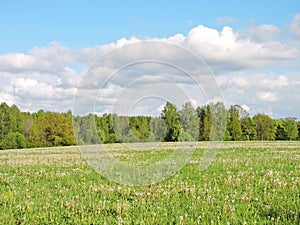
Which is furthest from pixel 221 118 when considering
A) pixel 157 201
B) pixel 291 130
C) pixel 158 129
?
pixel 291 130

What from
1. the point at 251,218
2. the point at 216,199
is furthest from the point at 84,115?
the point at 251,218

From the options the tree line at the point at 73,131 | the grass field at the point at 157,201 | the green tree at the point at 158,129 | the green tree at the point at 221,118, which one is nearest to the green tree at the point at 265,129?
the tree line at the point at 73,131

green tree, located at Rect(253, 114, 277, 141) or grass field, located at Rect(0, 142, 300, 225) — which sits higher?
green tree, located at Rect(253, 114, 277, 141)

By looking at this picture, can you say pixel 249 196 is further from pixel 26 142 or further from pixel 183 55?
pixel 26 142

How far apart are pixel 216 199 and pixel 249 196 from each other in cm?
81

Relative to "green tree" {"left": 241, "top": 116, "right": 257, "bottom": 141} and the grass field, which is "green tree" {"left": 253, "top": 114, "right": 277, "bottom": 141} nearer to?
"green tree" {"left": 241, "top": 116, "right": 257, "bottom": 141}

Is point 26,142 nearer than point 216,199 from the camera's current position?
No

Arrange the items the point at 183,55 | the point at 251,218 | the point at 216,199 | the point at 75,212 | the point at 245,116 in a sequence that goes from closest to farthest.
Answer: the point at 251,218
the point at 75,212
the point at 216,199
the point at 183,55
the point at 245,116

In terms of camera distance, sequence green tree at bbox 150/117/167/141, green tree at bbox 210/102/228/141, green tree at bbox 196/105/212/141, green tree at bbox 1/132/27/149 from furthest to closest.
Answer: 1. green tree at bbox 1/132/27/149
2. green tree at bbox 150/117/167/141
3. green tree at bbox 210/102/228/141
4. green tree at bbox 196/105/212/141

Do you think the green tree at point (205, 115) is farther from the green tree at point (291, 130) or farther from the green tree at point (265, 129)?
the green tree at point (291, 130)

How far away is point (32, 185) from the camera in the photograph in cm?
1096

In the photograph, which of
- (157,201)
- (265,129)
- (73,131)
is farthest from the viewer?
(265,129)

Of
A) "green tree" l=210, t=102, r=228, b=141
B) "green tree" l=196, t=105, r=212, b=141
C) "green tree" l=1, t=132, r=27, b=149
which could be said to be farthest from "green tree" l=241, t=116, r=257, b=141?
"green tree" l=210, t=102, r=228, b=141

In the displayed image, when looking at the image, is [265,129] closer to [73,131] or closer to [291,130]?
[291,130]
